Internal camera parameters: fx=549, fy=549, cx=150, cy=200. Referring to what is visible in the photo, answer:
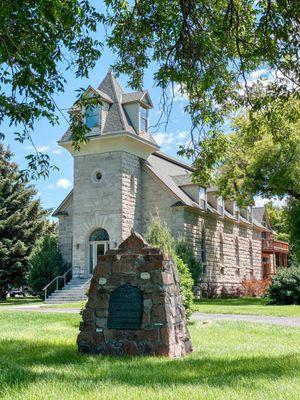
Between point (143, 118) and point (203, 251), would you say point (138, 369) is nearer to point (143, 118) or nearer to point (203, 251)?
point (143, 118)

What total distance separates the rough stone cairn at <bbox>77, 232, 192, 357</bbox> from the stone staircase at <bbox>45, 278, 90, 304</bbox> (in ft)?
65.0

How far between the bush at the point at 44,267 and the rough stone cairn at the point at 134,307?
24.0 m

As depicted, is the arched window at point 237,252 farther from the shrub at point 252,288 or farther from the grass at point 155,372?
the grass at point 155,372

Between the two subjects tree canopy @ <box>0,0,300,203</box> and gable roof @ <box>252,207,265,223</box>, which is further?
gable roof @ <box>252,207,265,223</box>

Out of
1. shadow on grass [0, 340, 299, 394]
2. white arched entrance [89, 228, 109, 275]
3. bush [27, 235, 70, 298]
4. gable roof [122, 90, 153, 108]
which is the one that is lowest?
shadow on grass [0, 340, 299, 394]

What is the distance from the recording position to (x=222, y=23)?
10.6 meters

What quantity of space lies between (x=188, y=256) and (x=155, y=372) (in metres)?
24.8

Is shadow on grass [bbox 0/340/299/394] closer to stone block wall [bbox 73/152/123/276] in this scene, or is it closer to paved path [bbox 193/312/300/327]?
paved path [bbox 193/312/300/327]

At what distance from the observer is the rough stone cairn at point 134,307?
919 centimetres

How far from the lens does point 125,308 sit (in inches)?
370

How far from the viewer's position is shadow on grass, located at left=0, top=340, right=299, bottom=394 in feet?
22.3

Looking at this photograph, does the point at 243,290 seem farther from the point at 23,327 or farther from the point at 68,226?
the point at 23,327

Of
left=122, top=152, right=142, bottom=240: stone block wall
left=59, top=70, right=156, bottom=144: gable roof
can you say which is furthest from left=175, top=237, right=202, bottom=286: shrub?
left=59, top=70, right=156, bottom=144: gable roof

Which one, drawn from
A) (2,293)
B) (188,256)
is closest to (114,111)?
(188,256)
